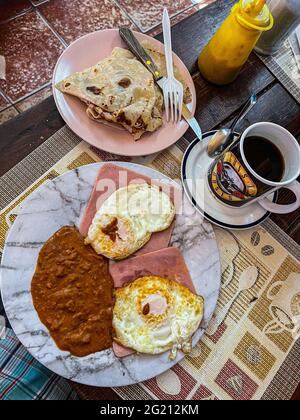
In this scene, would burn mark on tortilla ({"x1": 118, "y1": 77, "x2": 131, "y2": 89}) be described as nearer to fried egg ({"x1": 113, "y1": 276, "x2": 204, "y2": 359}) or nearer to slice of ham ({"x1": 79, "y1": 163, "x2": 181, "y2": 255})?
slice of ham ({"x1": 79, "y1": 163, "x2": 181, "y2": 255})

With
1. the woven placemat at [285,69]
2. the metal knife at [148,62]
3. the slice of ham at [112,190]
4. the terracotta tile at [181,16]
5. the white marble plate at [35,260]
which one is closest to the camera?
the white marble plate at [35,260]

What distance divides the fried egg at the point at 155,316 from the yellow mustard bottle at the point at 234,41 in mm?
673

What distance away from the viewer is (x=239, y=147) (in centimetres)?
103

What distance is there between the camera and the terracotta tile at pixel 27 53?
1.31 meters

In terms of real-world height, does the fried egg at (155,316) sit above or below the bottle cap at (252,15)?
below

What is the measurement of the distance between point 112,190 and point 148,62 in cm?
41

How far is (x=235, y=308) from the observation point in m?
1.16

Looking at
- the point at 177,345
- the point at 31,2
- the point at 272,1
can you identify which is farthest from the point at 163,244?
the point at 31,2

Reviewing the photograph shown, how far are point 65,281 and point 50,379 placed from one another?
0.25 m

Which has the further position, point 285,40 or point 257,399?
point 285,40

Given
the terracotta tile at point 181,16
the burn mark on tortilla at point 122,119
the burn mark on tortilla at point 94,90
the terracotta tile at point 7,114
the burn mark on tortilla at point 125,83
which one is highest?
the terracotta tile at point 7,114

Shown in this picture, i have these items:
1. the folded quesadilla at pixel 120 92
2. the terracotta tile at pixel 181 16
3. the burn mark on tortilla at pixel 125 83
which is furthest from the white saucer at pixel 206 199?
the terracotta tile at pixel 181 16

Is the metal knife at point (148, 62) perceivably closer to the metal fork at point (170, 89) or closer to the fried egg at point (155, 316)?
the metal fork at point (170, 89)
